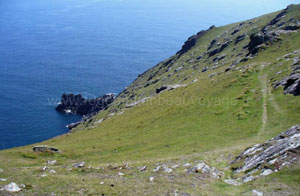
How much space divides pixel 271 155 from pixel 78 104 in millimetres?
172921

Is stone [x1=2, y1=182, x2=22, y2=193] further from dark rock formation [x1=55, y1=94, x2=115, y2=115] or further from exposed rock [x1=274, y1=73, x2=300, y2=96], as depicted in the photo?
dark rock formation [x1=55, y1=94, x2=115, y2=115]

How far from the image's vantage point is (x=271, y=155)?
2411 centimetres

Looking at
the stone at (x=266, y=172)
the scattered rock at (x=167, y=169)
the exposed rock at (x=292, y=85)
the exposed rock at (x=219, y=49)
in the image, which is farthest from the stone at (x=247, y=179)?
the exposed rock at (x=219, y=49)

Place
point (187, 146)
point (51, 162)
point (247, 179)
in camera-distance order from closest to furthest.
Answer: point (247, 179) → point (51, 162) → point (187, 146)

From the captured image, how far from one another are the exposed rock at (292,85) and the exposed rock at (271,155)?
2177 centimetres

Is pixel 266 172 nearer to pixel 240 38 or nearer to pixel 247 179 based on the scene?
pixel 247 179

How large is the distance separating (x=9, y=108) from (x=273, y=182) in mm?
178661

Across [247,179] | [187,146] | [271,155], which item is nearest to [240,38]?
[187,146]

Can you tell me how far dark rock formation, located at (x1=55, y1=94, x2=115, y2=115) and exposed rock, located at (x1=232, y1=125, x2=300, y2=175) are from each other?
15561cm

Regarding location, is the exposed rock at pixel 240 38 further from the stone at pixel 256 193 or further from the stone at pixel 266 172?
the stone at pixel 256 193

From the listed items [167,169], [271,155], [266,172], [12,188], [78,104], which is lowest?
[167,169]

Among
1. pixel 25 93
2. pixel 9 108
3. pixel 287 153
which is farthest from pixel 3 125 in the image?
pixel 287 153

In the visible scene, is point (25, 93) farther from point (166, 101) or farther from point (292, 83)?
point (292, 83)

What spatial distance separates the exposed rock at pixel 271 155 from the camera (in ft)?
73.5
